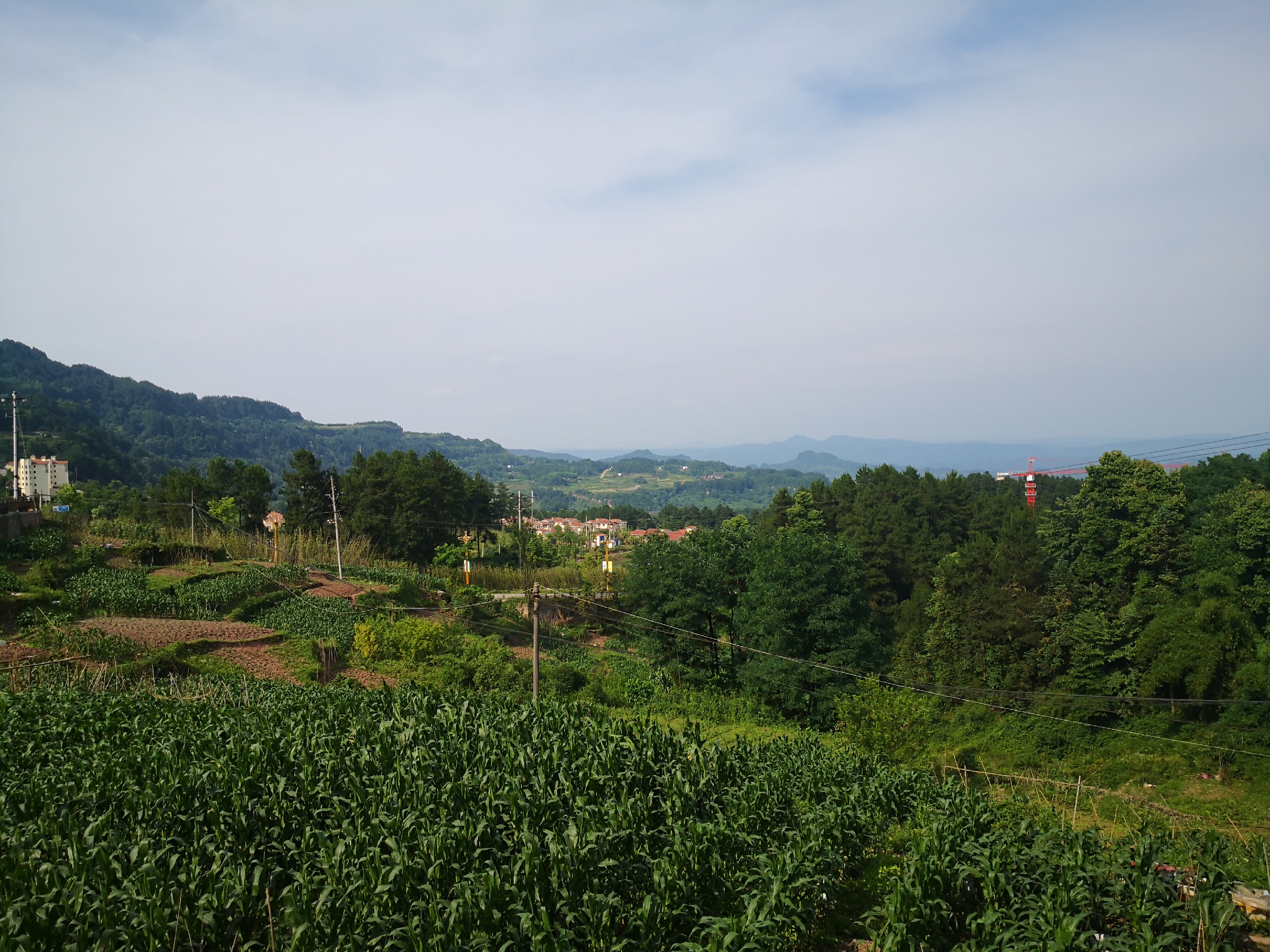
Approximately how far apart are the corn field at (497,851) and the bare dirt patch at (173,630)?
377 inches

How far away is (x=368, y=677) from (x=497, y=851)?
16.0 m

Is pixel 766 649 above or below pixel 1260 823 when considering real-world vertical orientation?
above

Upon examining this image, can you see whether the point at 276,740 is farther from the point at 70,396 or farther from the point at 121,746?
the point at 70,396

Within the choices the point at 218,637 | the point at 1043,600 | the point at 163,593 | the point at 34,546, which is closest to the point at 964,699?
the point at 1043,600

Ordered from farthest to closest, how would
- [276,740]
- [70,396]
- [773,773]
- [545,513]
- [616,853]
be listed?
[70,396] → [545,513] → [773,773] → [276,740] → [616,853]

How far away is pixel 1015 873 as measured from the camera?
700 centimetres

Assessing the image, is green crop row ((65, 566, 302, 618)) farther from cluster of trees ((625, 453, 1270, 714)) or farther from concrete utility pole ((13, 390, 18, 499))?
concrete utility pole ((13, 390, 18, 499))

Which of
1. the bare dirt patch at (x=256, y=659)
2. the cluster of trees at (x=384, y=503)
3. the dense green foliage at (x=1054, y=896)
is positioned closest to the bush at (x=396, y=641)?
the bare dirt patch at (x=256, y=659)

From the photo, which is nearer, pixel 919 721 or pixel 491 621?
pixel 919 721

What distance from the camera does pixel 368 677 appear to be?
21.0 metres

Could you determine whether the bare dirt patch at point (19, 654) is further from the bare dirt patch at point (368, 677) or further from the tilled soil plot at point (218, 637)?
the bare dirt patch at point (368, 677)

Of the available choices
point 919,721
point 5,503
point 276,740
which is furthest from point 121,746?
point 5,503

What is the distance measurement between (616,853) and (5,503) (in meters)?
30.4

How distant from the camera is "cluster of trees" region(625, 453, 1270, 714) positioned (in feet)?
97.9
